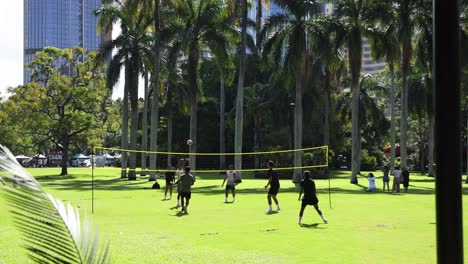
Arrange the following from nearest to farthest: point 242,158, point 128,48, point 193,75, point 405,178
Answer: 1. point 405,178
2. point 193,75
3. point 128,48
4. point 242,158

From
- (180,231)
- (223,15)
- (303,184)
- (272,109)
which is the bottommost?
(180,231)

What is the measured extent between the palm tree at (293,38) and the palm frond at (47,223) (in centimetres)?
3423

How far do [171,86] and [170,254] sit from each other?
126 ft

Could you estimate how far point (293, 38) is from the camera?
119ft

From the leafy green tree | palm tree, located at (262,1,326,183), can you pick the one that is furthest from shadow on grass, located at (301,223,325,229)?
the leafy green tree

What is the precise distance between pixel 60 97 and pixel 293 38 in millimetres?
23723

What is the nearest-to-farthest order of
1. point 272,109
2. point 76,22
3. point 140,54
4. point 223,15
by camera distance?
point 223,15 → point 140,54 → point 272,109 → point 76,22

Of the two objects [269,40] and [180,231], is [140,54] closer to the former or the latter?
[269,40]

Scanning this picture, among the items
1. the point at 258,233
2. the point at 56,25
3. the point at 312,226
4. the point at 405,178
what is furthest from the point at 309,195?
the point at 56,25

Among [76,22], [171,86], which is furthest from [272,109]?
[76,22]

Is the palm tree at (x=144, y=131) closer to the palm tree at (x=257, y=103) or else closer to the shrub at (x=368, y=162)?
the palm tree at (x=257, y=103)

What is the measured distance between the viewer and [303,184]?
623 inches

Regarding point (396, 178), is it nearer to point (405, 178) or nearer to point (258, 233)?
point (405, 178)

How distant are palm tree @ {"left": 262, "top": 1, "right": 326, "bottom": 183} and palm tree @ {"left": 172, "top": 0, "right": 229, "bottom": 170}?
342 centimetres
